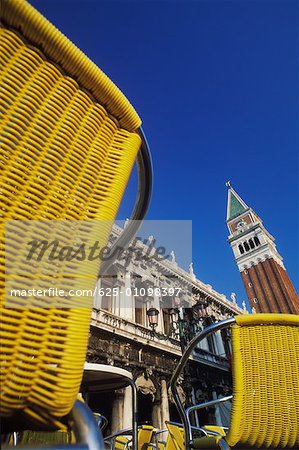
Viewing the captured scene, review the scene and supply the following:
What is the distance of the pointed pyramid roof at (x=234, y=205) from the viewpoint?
4597 cm

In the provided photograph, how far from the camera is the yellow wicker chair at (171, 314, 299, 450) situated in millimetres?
1091

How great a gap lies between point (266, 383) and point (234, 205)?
4908 cm

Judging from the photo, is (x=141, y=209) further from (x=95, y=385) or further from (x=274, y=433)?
(x=95, y=385)

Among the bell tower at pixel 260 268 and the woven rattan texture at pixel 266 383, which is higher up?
the bell tower at pixel 260 268

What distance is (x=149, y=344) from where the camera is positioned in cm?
1161

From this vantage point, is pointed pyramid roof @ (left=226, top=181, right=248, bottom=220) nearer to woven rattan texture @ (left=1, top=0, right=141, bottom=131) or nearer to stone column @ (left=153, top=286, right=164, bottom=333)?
stone column @ (left=153, top=286, right=164, bottom=333)

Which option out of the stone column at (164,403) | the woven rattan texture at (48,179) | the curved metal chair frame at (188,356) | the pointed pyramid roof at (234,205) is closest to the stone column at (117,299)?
the stone column at (164,403)

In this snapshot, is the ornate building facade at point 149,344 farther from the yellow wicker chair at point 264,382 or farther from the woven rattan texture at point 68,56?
the woven rattan texture at point 68,56

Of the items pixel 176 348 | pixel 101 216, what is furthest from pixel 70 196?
pixel 176 348

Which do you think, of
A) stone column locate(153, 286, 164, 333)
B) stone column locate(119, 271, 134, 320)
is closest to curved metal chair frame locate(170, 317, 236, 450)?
stone column locate(119, 271, 134, 320)

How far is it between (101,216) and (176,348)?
1358cm

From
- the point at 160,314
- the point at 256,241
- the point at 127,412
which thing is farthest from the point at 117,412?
the point at 256,241

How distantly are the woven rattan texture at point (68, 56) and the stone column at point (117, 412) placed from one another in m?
11.0

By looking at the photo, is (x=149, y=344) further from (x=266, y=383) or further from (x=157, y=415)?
(x=266, y=383)
